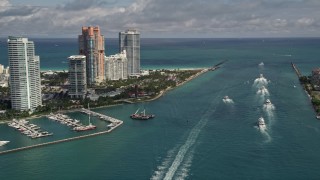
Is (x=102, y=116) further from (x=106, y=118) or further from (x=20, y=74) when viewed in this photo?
(x=20, y=74)

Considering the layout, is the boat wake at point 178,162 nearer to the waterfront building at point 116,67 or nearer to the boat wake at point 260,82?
the boat wake at point 260,82

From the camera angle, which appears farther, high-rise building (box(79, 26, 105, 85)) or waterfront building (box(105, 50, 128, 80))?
waterfront building (box(105, 50, 128, 80))

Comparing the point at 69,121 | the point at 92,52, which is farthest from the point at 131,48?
the point at 69,121

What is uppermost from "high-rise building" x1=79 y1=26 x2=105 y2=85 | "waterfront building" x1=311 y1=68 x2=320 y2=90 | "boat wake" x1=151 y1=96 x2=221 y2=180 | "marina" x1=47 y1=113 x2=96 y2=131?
"high-rise building" x1=79 y1=26 x2=105 y2=85

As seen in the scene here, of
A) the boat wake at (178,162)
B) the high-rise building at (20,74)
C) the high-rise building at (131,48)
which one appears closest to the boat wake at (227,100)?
the boat wake at (178,162)

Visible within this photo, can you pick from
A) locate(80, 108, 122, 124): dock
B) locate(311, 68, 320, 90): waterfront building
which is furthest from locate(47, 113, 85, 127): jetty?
locate(311, 68, 320, 90): waterfront building

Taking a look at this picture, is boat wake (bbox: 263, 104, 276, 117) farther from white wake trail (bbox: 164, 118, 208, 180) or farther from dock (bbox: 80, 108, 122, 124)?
dock (bbox: 80, 108, 122, 124)
